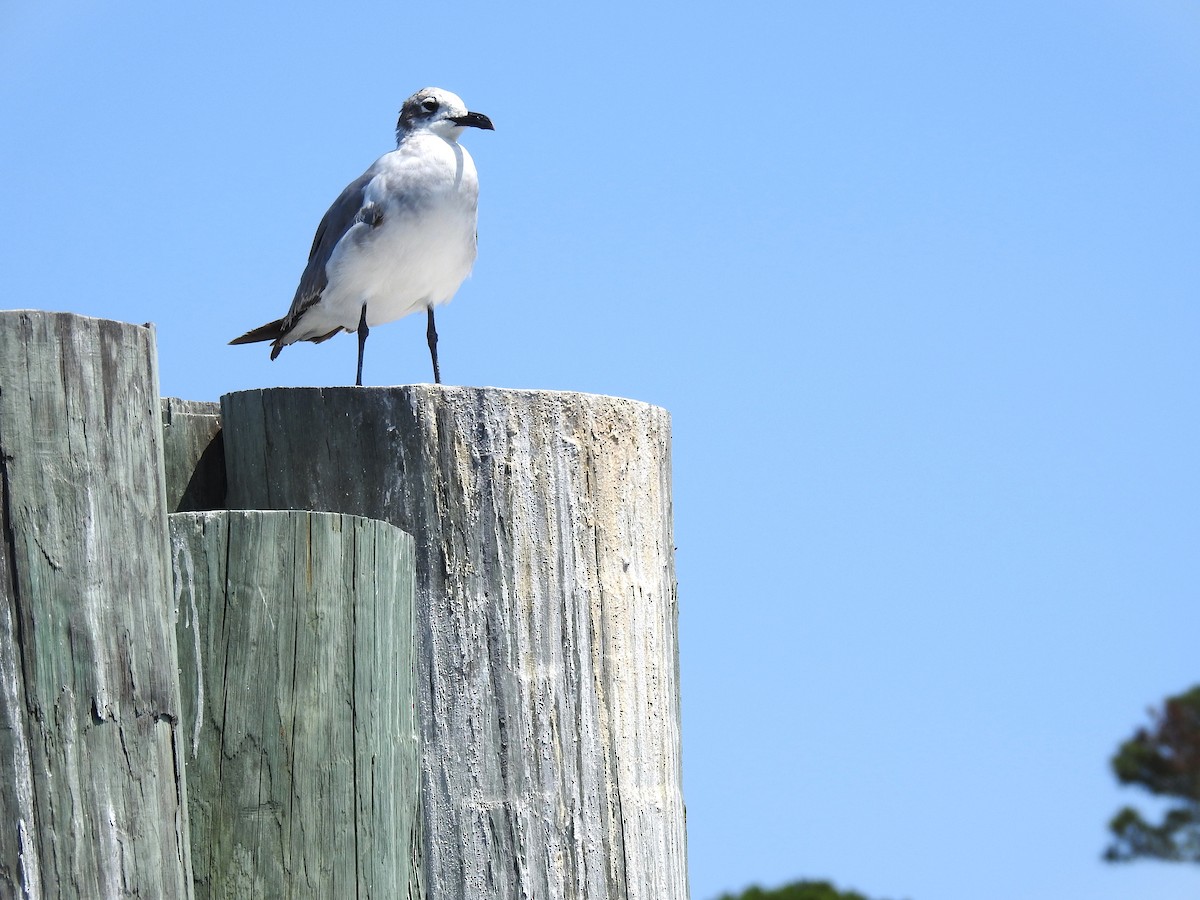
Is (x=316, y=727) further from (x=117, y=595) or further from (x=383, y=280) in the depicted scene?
(x=383, y=280)

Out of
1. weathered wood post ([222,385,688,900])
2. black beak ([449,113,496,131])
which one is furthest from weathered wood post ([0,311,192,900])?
black beak ([449,113,496,131])

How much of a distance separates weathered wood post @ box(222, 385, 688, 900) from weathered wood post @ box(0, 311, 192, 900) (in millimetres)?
835

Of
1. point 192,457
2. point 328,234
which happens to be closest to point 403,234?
point 328,234

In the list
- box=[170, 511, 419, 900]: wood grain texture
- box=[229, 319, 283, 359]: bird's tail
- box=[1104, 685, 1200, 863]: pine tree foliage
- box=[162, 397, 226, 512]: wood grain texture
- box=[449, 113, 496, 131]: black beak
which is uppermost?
box=[449, 113, 496, 131]: black beak

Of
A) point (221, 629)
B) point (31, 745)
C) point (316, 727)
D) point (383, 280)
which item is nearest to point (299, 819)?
point (316, 727)

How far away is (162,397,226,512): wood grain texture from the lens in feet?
11.6

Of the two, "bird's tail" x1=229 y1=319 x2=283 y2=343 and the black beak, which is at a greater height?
the black beak

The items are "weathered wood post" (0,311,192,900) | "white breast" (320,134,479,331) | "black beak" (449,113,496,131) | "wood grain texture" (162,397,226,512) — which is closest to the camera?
"weathered wood post" (0,311,192,900)

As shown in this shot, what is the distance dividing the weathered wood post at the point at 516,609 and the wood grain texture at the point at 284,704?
1.09ft

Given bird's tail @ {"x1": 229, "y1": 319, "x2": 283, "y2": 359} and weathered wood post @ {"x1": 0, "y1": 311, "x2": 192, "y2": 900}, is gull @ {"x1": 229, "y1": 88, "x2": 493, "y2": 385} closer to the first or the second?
bird's tail @ {"x1": 229, "y1": 319, "x2": 283, "y2": 359}

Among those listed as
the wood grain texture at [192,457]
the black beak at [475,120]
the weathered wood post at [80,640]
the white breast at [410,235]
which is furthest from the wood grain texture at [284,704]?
the black beak at [475,120]

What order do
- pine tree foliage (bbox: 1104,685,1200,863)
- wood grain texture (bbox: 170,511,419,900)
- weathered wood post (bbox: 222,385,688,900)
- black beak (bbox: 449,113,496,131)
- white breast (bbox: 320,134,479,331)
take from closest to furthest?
wood grain texture (bbox: 170,511,419,900), weathered wood post (bbox: 222,385,688,900), white breast (bbox: 320,134,479,331), black beak (bbox: 449,113,496,131), pine tree foliage (bbox: 1104,685,1200,863)

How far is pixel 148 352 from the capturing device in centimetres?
257

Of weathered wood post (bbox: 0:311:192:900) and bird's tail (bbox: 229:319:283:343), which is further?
bird's tail (bbox: 229:319:283:343)
